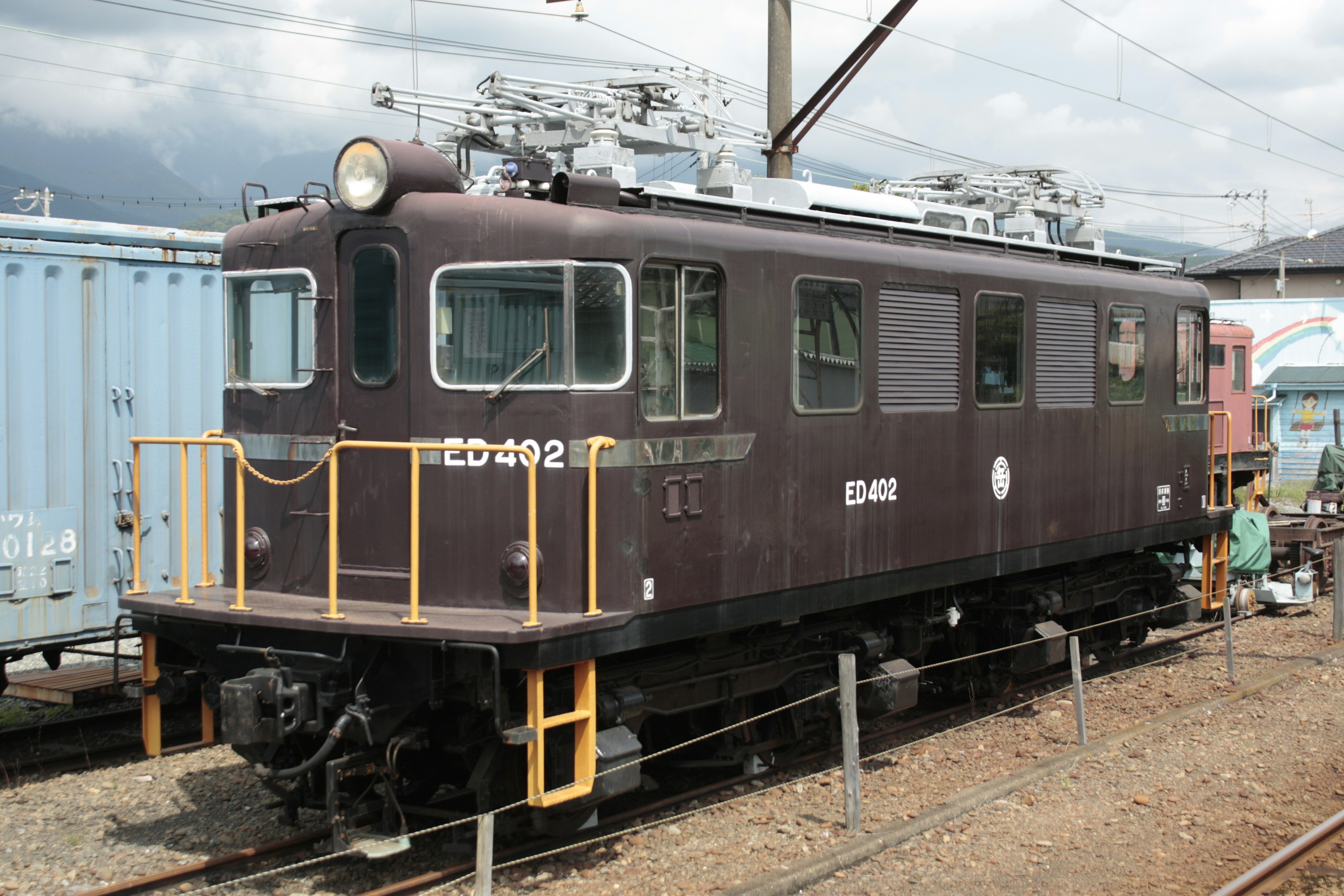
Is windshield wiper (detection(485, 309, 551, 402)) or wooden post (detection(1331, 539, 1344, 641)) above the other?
windshield wiper (detection(485, 309, 551, 402))

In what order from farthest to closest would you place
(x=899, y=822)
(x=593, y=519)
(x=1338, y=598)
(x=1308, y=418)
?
(x=1308, y=418), (x=1338, y=598), (x=899, y=822), (x=593, y=519)

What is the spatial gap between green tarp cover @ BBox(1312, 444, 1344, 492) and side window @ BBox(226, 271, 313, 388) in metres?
19.7

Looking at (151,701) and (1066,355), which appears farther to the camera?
(1066,355)

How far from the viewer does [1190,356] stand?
12.1 metres

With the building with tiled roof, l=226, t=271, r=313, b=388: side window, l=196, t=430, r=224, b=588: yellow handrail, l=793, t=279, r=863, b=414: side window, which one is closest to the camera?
l=196, t=430, r=224, b=588: yellow handrail

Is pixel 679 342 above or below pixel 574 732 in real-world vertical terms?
above

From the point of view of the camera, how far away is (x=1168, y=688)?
448 inches

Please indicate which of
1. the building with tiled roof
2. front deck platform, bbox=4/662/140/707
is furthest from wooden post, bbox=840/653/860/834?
the building with tiled roof

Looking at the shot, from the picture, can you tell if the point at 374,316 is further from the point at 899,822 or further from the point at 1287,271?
the point at 1287,271

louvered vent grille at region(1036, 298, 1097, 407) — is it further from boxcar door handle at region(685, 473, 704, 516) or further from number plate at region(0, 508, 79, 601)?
number plate at region(0, 508, 79, 601)

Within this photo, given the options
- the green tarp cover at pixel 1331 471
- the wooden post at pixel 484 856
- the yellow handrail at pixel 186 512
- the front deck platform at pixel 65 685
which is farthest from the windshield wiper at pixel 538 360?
the green tarp cover at pixel 1331 471

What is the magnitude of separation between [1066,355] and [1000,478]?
1522mm

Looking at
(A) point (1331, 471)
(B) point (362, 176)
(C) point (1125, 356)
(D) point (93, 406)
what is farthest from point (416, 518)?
(A) point (1331, 471)

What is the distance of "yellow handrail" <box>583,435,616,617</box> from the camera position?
6227 mm
